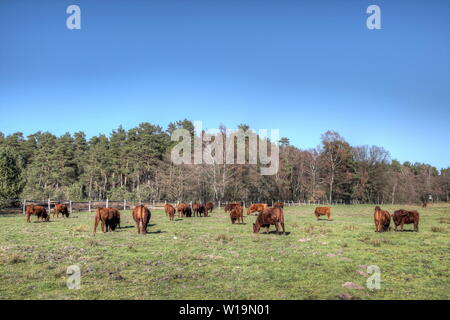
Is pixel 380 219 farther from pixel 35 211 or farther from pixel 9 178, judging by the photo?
pixel 9 178

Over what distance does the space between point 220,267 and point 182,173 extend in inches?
2082

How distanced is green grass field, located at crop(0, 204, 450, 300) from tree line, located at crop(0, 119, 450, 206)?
39.7 metres

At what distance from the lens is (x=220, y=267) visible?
9.92 meters

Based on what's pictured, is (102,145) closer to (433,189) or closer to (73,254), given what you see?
(73,254)

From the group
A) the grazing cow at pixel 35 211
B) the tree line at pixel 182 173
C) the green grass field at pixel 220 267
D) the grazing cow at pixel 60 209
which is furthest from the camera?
the tree line at pixel 182 173

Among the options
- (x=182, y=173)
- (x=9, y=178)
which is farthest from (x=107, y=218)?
(x=182, y=173)

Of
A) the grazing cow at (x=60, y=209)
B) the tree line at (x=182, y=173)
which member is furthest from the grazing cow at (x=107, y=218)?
the tree line at (x=182, y=173)

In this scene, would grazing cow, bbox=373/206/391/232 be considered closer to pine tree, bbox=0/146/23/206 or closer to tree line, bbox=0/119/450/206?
tree line, bbox=0/119/450/206

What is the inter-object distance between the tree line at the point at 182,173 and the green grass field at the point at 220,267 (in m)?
39.7

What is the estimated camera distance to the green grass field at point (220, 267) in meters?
7.62

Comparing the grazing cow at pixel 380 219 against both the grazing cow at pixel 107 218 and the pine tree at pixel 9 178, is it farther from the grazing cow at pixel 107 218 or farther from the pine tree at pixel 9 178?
the pine tree at pixel 9 178

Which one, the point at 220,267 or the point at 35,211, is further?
the point at 35,211

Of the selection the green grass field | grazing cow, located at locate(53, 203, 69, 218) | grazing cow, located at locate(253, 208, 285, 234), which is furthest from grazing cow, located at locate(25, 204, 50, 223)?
grazing cow, located at locate(253, 208, 285, 234)
